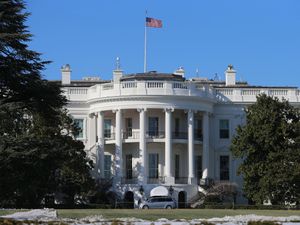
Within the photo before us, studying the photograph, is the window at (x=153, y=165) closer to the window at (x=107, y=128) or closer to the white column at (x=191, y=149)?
the white column at (x=191, y=149)

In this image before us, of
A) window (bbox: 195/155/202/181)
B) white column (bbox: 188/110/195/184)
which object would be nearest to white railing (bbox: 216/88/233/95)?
white column (bbox: 188/110/195/184)

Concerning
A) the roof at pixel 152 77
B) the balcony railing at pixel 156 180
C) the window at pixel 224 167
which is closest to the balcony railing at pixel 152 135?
the balcony railing at pixel 156 180

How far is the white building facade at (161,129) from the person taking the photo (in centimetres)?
6612

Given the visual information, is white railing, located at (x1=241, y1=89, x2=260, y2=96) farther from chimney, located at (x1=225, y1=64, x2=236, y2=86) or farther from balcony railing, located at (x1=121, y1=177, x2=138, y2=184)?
balcony railing, located at (x1=121, y1=177, x2=138, y2=184)

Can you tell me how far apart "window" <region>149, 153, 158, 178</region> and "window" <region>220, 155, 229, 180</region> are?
7.02 metres

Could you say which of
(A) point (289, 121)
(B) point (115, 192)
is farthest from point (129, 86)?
(A) point (289, 121)

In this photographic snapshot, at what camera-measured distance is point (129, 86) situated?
66938 mm

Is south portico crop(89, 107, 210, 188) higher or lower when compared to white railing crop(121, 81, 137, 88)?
lower

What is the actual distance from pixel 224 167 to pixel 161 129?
Result: 7725 mm

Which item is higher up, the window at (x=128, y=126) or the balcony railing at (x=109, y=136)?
the window at (x=128, y=126)

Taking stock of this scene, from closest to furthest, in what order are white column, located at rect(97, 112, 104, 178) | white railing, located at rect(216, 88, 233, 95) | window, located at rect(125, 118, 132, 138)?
white column, located at rect(97, 112, 104, 178)
window, located at rect(125, 118, 132, 138)
white railing, located at rect(216, 88, 233, 95)

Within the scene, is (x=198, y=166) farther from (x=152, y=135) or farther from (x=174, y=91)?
(x=174, y=91)

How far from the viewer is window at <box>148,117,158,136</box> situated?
68062 mm

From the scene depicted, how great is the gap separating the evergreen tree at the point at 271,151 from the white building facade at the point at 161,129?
7.80 metres
